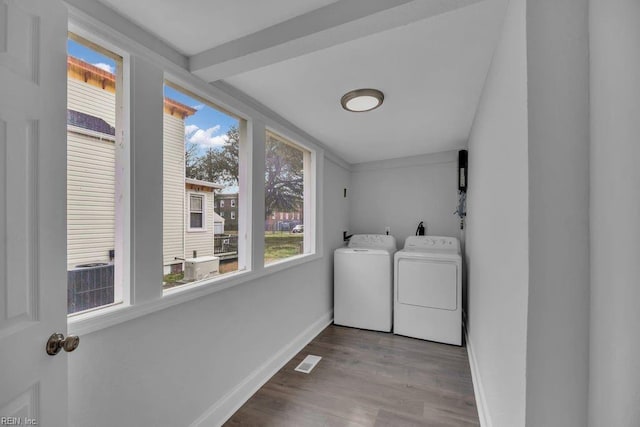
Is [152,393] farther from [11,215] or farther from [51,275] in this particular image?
[11,215]

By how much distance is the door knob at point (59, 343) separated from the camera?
2.80 ft

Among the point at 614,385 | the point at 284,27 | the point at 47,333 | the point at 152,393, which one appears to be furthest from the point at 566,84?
the point at 152,393

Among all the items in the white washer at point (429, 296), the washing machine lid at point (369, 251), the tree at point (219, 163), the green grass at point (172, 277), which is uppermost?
the tree at point (219, 163)

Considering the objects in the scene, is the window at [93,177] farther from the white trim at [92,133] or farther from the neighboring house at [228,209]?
the neighboring house at [228,209]

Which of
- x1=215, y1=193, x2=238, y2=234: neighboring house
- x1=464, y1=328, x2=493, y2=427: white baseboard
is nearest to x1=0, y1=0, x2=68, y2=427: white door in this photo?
x1=215, y1=193, x2=238, y2=234: neighboring house

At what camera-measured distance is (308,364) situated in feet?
7.89

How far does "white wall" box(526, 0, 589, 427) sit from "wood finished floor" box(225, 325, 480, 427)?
1.13m

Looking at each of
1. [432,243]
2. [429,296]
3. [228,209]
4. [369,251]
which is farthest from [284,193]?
[432,243]

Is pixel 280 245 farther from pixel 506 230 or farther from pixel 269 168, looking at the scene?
pixel 506 230

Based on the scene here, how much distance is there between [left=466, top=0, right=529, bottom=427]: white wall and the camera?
984 mm

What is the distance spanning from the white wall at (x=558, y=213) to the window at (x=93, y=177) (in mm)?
1608

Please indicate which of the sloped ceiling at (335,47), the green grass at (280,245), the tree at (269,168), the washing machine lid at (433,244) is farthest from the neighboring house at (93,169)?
the washing machine lid at (433,244)

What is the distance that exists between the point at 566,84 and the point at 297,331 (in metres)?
2.51

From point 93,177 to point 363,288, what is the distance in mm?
2709
